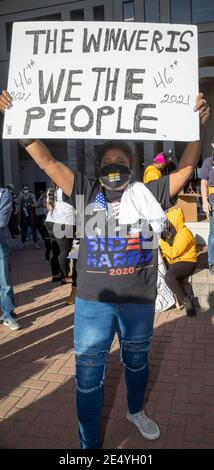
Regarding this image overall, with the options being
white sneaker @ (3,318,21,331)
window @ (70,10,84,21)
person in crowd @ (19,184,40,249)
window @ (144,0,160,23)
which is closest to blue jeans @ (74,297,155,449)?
white sneaker @ (3,318,21,331)

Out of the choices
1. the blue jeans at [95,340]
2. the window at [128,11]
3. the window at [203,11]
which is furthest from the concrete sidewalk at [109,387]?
the window at [128,11]

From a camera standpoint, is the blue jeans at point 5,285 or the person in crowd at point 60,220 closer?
the blue jeans at point 5,285

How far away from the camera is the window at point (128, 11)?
19.0 meters

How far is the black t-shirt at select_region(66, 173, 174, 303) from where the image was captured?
230 centimetres

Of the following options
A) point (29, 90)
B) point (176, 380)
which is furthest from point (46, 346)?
point (29, 90)

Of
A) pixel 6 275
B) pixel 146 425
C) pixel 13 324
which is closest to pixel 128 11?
pixel 6 275

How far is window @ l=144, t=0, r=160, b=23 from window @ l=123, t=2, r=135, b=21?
687mm

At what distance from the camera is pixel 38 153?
7.64ft

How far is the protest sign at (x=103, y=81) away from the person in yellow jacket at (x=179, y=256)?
2817mm

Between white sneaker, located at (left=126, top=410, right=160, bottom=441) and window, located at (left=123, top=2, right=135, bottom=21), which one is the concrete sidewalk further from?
window, located at (left=123, top=2, right=135, bottom=21)

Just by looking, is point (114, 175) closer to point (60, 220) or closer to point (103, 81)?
point (103, 81)

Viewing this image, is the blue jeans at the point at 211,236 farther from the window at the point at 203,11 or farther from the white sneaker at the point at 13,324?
the window at the point at 203,11

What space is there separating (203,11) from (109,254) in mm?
19084

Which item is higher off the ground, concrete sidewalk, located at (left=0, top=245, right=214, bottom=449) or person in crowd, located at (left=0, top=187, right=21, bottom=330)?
person in crowd, located at (left=0, top=187, right=21, bottom=330)
